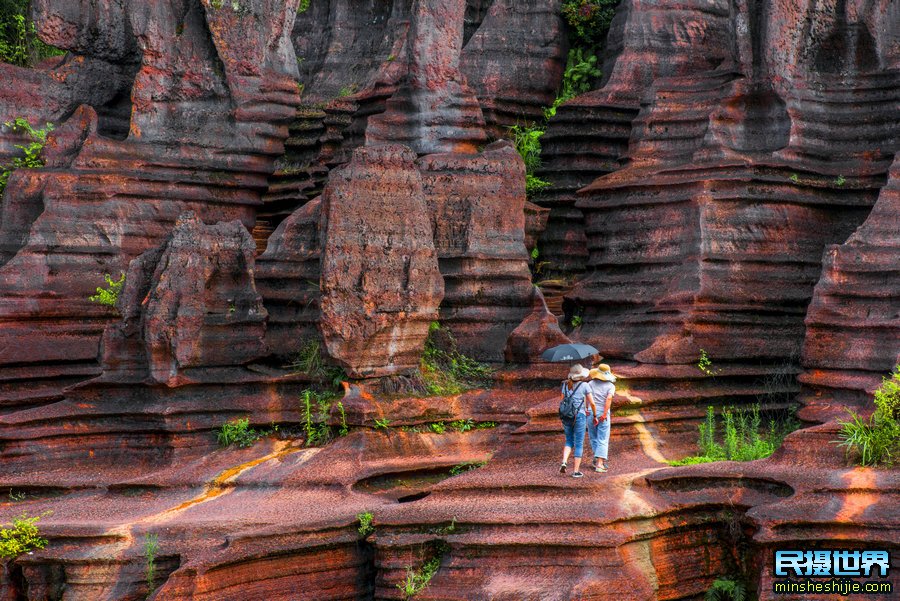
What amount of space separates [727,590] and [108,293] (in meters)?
7.88

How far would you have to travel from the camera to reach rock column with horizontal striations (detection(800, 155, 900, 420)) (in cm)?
1265

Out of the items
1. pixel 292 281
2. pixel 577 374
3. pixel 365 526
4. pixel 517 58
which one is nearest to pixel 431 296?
pixel 292 281

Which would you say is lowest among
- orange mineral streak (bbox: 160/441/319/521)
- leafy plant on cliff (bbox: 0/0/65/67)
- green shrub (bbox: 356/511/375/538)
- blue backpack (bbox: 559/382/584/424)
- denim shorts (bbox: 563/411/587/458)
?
green shrub (bbox: 356/511/375/538)

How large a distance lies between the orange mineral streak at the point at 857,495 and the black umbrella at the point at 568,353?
2.88 metres

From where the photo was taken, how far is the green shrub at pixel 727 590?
36.2 feet

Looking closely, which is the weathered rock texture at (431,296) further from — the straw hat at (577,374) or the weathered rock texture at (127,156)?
the straw hat at (577,374)

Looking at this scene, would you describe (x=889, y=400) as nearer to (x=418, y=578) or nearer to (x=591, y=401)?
Answer: (x=591, y=401)

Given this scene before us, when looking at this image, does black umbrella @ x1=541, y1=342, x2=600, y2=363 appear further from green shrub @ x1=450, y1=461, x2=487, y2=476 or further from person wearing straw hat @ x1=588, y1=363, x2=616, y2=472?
green shrub @ x1=450, y1=461, x2=487, y2=476

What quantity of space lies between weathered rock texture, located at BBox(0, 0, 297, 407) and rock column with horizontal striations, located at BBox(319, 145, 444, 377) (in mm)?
3737

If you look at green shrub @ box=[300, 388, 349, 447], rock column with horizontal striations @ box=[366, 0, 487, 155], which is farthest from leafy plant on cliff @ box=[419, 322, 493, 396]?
rock column with horizontal striations @ box=[366, 0, 487, 155]

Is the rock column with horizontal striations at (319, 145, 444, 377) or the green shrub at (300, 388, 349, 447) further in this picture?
the rock column with horizontal striations at (319, 145, 444, 377)

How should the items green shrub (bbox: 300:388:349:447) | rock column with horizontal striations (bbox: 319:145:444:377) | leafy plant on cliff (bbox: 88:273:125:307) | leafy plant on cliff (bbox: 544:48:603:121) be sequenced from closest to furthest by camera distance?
green shrub (bbox: 300:388:349:447) → rock column with horizontal striations (bbox: 319:145:444:377) → leafy plant on cliff (bbox: 88:273:125:307) → leafy plant on cliff (bbox: 544:48:603:121)

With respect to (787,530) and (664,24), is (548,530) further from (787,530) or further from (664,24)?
(664,24)

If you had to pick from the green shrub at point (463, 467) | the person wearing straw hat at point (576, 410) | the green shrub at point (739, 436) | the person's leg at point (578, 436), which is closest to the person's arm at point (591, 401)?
the person wearing straw hat at point (576, 410)
